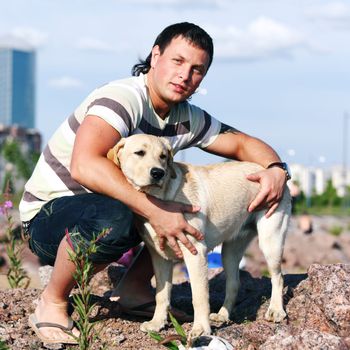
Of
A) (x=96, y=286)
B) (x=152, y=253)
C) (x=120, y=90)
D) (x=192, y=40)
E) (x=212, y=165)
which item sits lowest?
(x=96, y=286)

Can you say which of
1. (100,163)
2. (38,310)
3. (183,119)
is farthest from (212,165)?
(38,310)

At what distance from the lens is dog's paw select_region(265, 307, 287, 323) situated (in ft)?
19.2

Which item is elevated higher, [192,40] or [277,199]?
[192,40]

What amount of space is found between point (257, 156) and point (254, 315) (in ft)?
4.08

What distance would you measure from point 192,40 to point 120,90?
0.62 metres

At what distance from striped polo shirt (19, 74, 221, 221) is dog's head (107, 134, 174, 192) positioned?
0.54 feet

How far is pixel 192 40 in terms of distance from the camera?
5555mm

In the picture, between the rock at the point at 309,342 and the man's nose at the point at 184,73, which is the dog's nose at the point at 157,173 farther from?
the rock at the point at 309,342

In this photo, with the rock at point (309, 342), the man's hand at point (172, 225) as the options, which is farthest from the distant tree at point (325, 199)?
the rock at point (309, 342)

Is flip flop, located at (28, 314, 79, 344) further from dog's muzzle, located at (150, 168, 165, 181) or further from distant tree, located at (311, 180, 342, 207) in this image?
distant tree, located at (311, 180, 342, 207)

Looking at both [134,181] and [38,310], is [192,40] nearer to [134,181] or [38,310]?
[134,181]

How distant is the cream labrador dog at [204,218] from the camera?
5219 mm

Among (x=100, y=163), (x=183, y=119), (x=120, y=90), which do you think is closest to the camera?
(x=100, y=163)

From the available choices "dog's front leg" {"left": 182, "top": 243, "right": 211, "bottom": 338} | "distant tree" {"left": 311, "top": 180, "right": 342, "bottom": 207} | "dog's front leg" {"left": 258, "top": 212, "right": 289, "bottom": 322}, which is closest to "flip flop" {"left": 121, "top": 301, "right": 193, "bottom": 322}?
"dog's front leg" {"left": 182, "top": 243, "right": 211, "bottom": 338}
